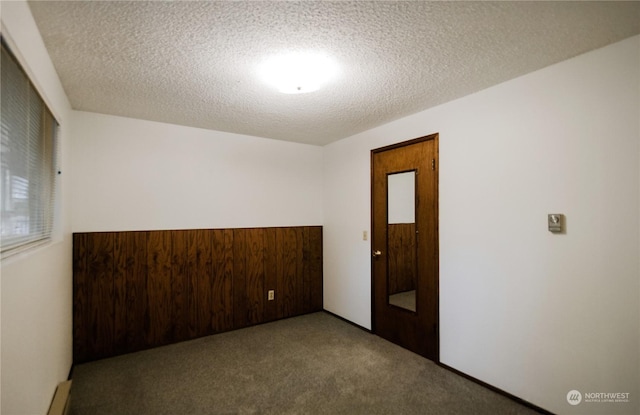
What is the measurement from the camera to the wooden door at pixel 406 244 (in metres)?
2.92

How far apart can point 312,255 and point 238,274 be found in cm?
112

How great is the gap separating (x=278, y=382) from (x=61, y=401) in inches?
57.9

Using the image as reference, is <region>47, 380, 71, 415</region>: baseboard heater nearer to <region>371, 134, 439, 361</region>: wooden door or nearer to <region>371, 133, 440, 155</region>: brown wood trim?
<region>371, 134, 439, 361</region>: wooden door

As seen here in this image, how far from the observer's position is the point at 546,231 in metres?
2.13

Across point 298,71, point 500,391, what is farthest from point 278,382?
point 298,71

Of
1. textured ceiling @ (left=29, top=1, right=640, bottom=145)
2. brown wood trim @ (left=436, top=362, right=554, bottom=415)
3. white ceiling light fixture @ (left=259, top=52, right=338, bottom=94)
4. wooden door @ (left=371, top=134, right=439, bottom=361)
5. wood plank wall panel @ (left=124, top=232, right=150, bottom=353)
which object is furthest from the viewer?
wood plank wall panel @ (left=124, top=232, right=150, bottom=353)

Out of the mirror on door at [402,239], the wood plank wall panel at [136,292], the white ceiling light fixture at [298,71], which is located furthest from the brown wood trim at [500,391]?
the wood plank wall panel at [136,292]

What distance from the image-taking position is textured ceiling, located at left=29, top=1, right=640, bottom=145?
1543 mm

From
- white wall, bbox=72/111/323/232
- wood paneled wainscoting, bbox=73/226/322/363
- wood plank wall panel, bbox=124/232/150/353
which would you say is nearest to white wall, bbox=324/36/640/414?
white wall, bbox=72/111/323/232

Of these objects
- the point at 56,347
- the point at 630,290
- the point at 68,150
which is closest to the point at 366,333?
the point at 630,290

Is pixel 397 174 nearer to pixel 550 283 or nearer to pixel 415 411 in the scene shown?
pixel 550 283

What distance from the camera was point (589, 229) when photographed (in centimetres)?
193

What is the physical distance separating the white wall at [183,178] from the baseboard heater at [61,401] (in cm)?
→ 143

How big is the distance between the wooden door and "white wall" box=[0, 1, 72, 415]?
9.51ft
